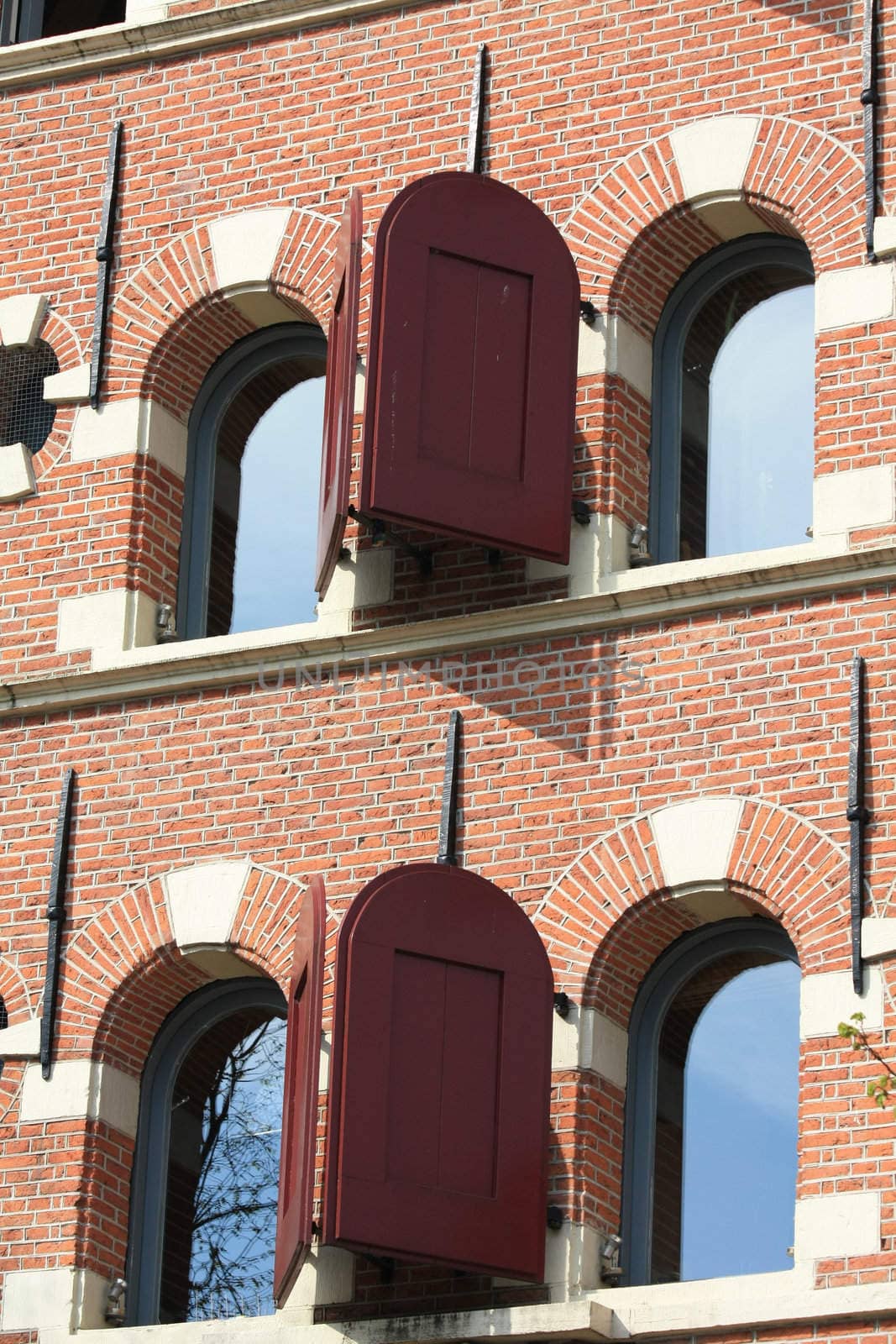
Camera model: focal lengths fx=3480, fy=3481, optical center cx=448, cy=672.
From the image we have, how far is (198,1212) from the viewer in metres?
14.7

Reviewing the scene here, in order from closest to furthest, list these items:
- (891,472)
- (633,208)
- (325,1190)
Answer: (325,1190) → (891,472) → (633,208)

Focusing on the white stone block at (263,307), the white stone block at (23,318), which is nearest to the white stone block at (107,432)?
the white stone block at (23,318)

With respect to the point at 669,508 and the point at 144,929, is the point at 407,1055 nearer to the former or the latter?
the point at 144,929

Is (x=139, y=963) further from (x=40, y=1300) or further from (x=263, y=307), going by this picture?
(x=263, y=307)

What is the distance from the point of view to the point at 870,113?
14.8 meters

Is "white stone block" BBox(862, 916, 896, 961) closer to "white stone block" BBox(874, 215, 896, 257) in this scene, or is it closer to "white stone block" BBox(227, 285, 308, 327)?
Answer: "white stone block" BBox(874, 215, 896, 257)

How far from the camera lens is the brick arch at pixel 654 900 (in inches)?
534

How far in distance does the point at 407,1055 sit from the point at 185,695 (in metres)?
2.42

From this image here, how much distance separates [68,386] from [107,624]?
1.25 metres

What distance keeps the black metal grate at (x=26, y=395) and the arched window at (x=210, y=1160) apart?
2893 mm

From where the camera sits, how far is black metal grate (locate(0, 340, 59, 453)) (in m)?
→ 16.2

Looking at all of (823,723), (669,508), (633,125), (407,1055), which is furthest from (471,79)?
(407,1055)

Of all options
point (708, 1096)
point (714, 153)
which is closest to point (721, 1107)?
point (708, 1096)

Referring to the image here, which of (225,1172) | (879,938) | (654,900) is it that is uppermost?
(654,900)
